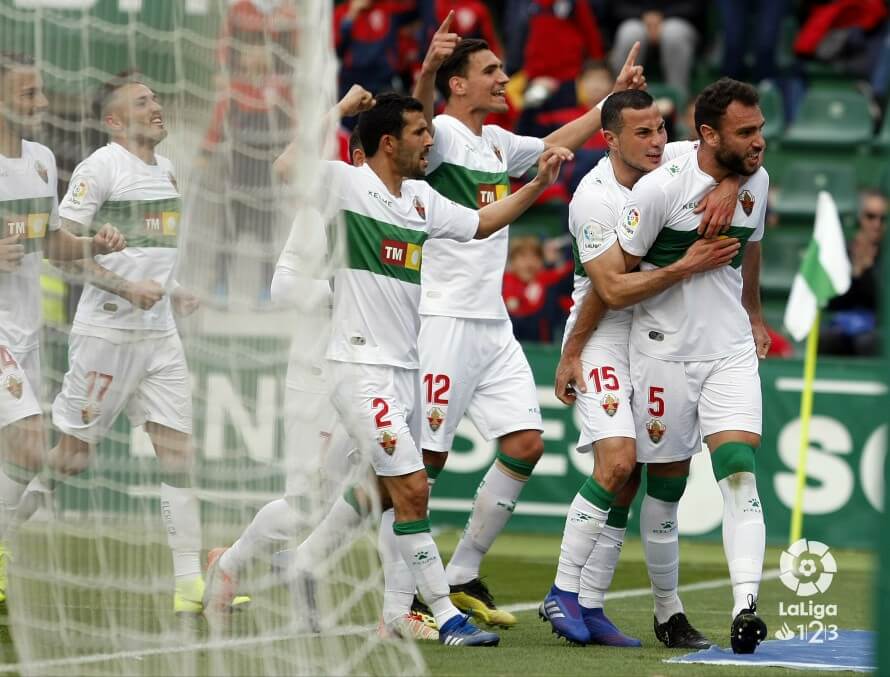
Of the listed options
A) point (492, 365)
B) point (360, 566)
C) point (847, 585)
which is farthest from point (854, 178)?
point (360, 566)

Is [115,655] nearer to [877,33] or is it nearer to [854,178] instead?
[854,178]

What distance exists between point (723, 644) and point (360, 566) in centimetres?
174

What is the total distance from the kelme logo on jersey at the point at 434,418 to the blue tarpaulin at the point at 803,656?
187 cm

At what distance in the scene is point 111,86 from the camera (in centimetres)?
638

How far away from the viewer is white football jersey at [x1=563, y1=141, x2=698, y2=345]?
23.4 ft

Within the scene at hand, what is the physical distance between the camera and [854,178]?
15734mm

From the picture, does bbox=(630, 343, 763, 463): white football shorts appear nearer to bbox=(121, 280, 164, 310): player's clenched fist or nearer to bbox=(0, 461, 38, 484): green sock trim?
bbox=(121, 280, 164, 310): player's clenched fist

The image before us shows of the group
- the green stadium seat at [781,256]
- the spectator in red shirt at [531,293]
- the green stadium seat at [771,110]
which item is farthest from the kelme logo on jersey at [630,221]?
the green stadium seat at [771,110]

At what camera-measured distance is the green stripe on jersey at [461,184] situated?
26.9ft

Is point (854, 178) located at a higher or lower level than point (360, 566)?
higher

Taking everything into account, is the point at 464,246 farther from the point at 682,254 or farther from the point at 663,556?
the point at 663,556

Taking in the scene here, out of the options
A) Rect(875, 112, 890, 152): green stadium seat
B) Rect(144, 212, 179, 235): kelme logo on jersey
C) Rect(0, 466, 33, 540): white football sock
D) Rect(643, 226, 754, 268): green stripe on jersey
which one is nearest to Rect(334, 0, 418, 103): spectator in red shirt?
Rect(875, 112, 890, 152): green stadium seat

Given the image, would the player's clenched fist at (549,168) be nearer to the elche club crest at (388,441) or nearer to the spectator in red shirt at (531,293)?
the elche club crest at (388,441)

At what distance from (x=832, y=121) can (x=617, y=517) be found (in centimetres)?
998
